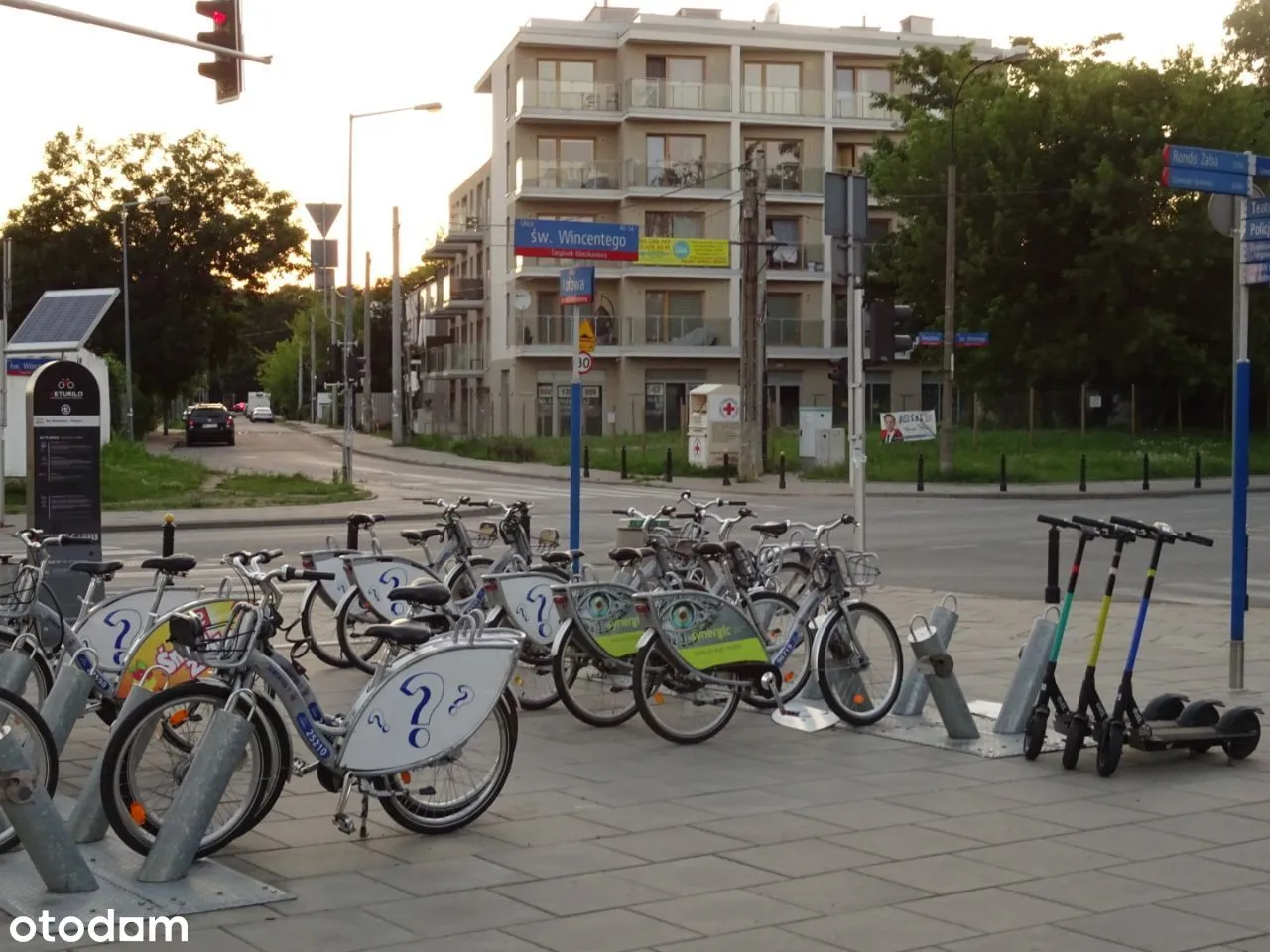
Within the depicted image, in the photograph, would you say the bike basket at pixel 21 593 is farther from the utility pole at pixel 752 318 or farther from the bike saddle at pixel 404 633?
the utility pole at pixel 752 318

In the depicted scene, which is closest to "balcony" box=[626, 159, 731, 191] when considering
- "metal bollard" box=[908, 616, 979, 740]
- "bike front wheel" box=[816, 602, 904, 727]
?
"bike front wheel" box=[816, 602, 904, 727]

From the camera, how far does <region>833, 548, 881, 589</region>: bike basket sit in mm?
9617

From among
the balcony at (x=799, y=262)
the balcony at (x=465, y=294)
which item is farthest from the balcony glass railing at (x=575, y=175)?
the balcony at (x=465, y=294)

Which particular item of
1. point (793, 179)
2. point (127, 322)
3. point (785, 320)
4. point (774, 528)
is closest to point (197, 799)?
point (774, 528)

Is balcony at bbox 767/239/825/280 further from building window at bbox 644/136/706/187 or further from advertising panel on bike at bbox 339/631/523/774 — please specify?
advertising panel on bike at bbox 339/631/523/774

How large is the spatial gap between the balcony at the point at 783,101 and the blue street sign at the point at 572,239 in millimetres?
52844

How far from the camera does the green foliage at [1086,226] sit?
160 feet

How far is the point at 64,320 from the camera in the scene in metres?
21.8

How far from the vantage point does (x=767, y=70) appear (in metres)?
66.6

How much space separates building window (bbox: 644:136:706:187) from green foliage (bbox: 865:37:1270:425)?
13957 mm

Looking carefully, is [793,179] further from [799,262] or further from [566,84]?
[566,84]

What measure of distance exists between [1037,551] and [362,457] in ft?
123

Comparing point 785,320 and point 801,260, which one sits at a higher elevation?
point 801,260

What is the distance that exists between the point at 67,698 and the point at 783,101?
61714mm
